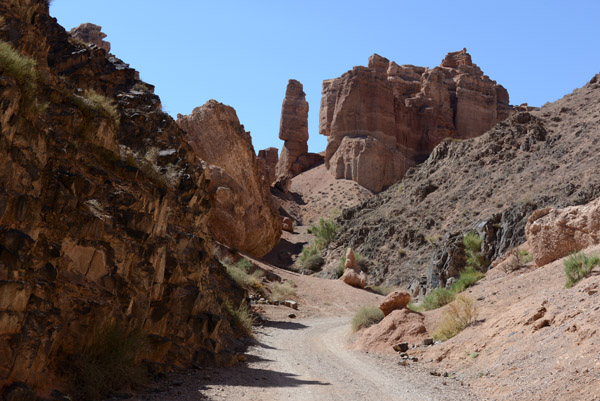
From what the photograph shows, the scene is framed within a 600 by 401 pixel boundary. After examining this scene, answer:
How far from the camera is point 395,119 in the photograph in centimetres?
8319

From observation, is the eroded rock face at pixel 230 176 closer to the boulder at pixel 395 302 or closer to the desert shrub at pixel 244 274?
the desert shrub at pixel 244 274

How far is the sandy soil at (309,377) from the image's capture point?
959 centimetres

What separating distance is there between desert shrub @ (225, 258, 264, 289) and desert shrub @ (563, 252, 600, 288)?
16.4 meters

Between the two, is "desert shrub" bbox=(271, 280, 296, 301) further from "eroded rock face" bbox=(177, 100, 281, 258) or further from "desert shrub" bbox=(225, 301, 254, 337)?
"desert shrub" bbox=(225, 301, 254, 337)

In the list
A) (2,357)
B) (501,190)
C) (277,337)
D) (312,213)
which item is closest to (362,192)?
(312,213)

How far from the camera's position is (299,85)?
96375 mm

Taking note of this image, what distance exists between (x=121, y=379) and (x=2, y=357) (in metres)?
2.25

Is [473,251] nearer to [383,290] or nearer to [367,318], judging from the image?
[383,290]

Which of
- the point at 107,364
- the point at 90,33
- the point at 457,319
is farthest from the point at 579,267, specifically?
the point at 90,33

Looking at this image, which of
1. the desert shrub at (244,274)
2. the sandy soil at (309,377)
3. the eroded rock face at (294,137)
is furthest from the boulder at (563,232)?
the eroded rock face at (294,137)

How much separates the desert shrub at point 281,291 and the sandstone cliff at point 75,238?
15.0m

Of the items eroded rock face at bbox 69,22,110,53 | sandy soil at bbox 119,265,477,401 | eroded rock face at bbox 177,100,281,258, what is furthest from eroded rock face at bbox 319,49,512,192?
sandy soil at bbox 119,265,477,401

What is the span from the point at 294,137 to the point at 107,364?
85402 millimetres

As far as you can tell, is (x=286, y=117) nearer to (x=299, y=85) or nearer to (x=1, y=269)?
(x=299, y=85)
